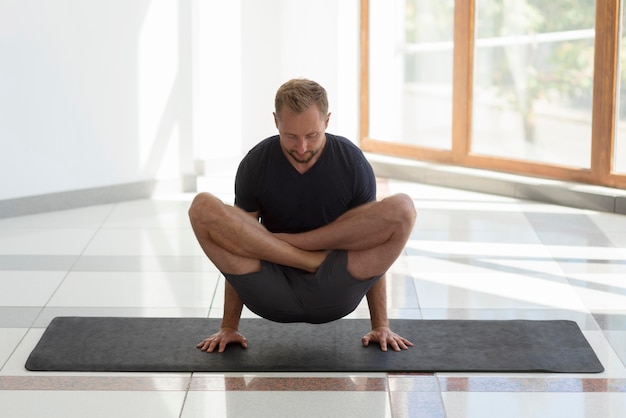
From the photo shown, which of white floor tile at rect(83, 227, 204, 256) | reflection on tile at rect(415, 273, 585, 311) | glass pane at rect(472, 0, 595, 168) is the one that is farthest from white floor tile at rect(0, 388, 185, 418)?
glass pane at rect(472, 0, 595, 168)

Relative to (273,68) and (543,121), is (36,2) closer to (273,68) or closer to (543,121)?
(273,68)

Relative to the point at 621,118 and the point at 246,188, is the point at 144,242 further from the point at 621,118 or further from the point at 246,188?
the point at 621,118

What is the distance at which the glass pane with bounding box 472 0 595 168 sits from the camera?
5902 millimetres

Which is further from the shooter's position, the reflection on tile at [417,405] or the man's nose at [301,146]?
the man's nose at [301,146]

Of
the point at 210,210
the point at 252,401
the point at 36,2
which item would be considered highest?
the point at 36,2

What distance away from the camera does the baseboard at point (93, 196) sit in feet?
18.8

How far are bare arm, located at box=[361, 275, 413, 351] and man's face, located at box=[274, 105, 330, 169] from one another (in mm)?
484

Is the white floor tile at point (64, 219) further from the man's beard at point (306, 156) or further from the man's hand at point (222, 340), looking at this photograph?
the man's beard at point (306, 156)

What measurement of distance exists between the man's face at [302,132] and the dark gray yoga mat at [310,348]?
62 centimetres

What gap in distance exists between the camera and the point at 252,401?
3.20m

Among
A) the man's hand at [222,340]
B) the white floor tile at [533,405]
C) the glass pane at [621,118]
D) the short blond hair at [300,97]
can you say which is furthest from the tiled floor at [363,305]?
the short blond hair at [300,97]

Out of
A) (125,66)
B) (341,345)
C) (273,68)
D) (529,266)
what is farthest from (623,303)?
(273,68)

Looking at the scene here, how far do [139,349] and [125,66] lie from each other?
2.73 m

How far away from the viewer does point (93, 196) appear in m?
6.00
